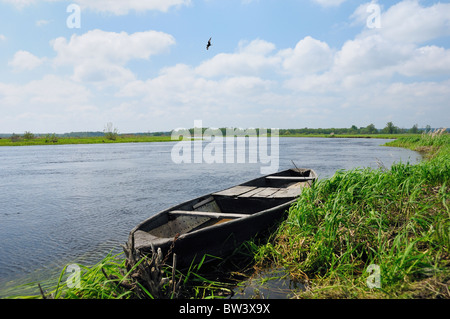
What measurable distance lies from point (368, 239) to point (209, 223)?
3347 mm

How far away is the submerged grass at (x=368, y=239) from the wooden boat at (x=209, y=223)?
51 cm

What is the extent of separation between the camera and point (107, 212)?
33.0 feet

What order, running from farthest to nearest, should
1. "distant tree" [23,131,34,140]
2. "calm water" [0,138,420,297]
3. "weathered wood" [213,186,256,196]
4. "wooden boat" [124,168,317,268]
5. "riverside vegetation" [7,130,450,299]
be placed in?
1. "distant tree" [23,131,34,140]
2. "weathered wood" [213,186,256,196]
3. "calm water" [0,138,420,297]
4. "wooden boat" [124,168,317,268]
5. "riverside vegetation" [7,130,450,299]

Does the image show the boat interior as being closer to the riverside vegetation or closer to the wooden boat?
the wooden boat

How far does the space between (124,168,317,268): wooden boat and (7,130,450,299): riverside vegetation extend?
0.80 feet

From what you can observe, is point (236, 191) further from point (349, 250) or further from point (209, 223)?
point (349, 250)

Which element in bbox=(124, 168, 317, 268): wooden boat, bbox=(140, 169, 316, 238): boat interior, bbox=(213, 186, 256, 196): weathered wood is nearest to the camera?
bbox=(124, 168, 317, 268): wooden boat

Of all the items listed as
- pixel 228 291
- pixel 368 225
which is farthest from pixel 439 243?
pixel 228 291

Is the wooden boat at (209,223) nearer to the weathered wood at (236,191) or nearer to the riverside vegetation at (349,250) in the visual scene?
the weathered wood at (236,191)

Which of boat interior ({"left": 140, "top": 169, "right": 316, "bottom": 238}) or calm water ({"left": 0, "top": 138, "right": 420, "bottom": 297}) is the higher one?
boat interior ({"left": 140, "top": 169, "right": 316, "bottom": 238})

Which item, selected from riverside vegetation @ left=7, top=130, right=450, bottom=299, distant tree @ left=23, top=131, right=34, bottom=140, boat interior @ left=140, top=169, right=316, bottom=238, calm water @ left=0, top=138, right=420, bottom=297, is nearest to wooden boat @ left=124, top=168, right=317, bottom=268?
boat interior @ left=140, top=169, right=316, bottom=238

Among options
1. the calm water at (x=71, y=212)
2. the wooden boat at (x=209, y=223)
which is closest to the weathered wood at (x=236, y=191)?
the wooden boat at (x=209, y=223)

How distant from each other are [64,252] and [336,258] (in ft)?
18.2

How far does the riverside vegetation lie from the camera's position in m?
3.68
